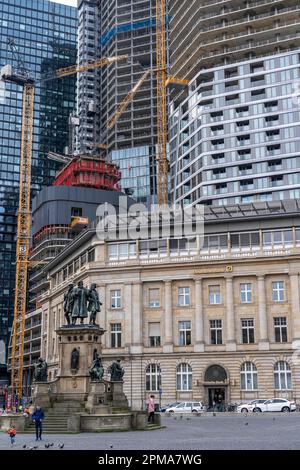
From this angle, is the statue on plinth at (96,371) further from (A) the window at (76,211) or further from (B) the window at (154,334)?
(A) the window at (76,211)

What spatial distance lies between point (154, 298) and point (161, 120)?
78.3 meters

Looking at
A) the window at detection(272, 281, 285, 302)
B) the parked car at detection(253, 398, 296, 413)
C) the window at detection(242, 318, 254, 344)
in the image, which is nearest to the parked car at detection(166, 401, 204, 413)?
the parked car at detection(253, 398, 296, 413)

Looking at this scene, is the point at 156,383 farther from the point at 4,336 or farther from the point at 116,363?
the point at 4,336

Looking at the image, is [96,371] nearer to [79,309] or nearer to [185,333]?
[79,309]

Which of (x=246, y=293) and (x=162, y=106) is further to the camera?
(x=162, y=106)

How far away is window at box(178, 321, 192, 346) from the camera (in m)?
79.8

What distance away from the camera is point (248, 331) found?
77.6m

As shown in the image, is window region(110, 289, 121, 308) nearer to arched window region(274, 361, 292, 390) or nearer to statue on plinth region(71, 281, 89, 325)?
arched window region(274, 361, 292, 390)

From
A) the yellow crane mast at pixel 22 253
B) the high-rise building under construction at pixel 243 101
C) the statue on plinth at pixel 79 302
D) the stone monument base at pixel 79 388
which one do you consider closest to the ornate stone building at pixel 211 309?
the high-rise building under construction at pixel 243 101

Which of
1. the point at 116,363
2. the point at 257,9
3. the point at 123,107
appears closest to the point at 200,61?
the point at 257,9

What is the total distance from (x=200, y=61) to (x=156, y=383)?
72422 mm

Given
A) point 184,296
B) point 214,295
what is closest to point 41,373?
point 184,296

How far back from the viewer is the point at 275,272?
253 feet

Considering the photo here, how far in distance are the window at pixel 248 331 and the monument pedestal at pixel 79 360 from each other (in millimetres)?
39388
